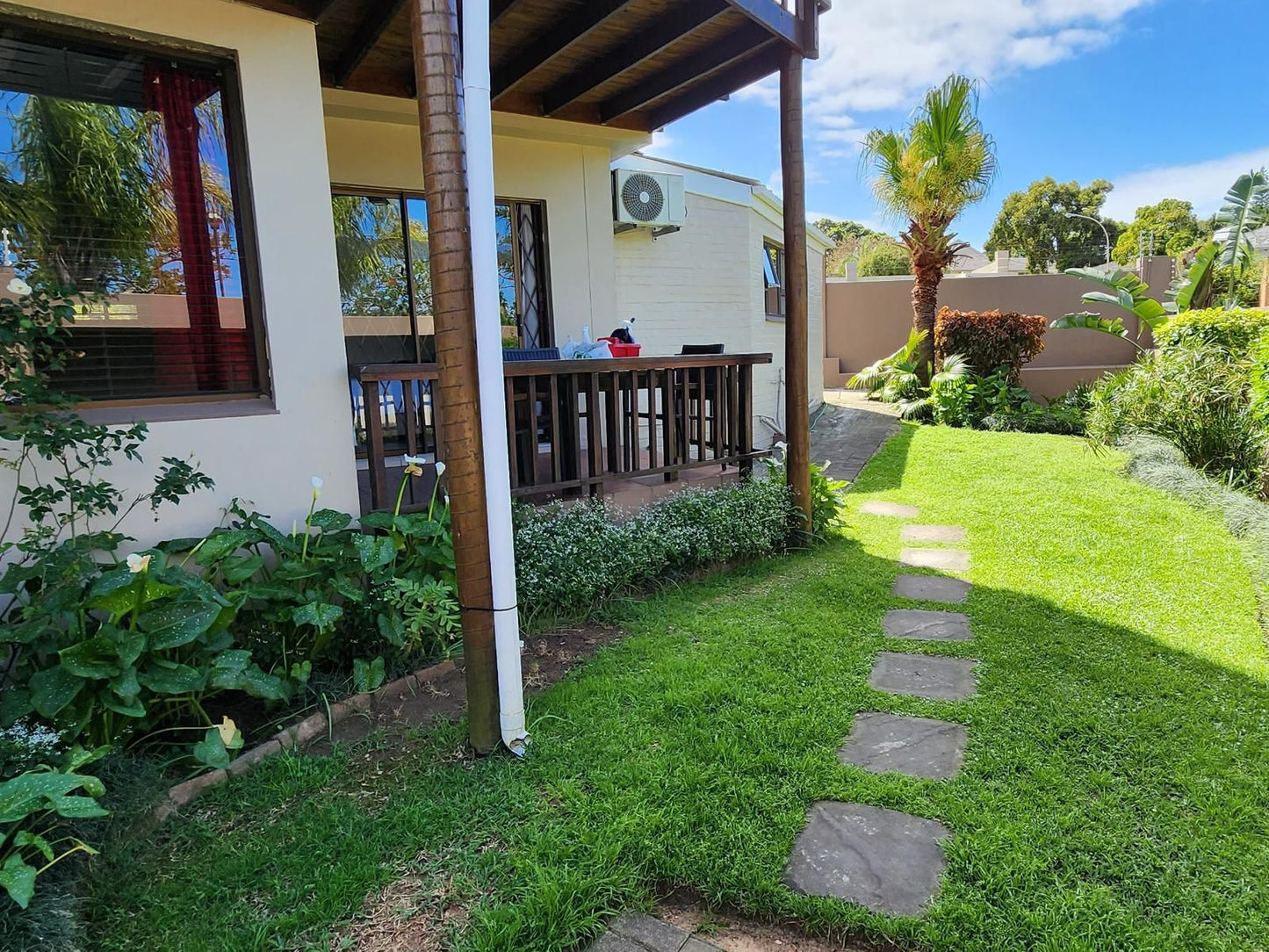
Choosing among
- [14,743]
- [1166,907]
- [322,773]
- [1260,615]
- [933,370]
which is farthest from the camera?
[933,370]

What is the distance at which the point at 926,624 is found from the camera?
3.76m

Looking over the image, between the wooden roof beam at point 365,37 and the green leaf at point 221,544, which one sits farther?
the wooden roof beam at point 365,37

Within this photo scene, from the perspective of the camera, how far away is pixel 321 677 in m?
2.90

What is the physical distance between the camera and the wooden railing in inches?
143

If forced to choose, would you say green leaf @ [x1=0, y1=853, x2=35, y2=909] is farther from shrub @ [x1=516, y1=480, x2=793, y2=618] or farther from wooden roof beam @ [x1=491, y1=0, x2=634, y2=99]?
wooden roof beam @ [x1=491, y1=0, x2=634, y2=99]

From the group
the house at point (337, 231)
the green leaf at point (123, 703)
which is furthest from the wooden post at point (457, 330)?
the green leaf at point (123, 703)

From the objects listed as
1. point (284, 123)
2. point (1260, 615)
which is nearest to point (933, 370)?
point (1260, 615)

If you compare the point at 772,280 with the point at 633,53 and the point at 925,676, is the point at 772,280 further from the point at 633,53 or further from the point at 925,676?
the point at 925,676

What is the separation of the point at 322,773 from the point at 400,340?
4.00 m

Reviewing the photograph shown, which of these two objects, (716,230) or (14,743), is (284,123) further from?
(716,230)

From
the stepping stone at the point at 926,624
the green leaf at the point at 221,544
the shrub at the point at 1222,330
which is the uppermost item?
the shrub at the point at 1222,330

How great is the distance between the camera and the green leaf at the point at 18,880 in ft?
4.87

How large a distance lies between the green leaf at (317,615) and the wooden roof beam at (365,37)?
310cm

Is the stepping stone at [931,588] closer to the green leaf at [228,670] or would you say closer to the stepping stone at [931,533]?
the stepping stone at [931,533]
